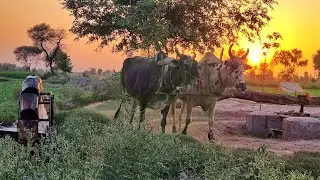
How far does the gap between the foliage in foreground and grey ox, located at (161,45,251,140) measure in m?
4.50

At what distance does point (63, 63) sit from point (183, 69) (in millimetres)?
64423

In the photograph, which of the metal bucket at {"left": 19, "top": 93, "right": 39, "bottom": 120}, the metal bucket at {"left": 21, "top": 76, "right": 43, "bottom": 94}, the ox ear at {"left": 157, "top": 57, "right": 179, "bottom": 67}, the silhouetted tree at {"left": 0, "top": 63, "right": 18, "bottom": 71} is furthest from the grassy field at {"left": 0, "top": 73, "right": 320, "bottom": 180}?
the silhouetted tree at {"left": 0, "top": 63, "right": 18, "bottom": 71}

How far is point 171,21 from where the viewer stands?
3184cm

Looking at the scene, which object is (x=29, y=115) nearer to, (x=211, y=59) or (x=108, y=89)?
(x=211, y=59)

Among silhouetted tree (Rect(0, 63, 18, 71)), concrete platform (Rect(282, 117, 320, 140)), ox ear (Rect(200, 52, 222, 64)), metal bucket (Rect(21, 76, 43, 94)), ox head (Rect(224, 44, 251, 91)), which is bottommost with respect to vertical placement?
concrete platform (Rect(282, 117, 320, 140))

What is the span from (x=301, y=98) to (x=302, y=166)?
9.39 m

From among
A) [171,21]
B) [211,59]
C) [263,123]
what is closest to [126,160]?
[211,59]

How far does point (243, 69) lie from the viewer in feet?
53.2

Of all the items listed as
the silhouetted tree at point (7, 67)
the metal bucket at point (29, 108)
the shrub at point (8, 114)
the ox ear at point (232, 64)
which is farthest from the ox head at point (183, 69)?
the silhouetted tree at point (7, 67)

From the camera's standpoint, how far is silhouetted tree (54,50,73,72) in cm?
7831

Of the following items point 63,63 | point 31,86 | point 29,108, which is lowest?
point 29,108

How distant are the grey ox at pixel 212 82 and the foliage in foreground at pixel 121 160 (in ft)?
14.8

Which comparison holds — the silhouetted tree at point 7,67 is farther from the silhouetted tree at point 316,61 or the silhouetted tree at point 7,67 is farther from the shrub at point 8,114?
the shrub at point 8,114

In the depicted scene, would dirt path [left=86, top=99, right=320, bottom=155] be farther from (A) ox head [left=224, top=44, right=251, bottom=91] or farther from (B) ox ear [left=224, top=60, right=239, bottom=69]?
(B) ox ear [left=224, top=60, right=239, bottom=69]
